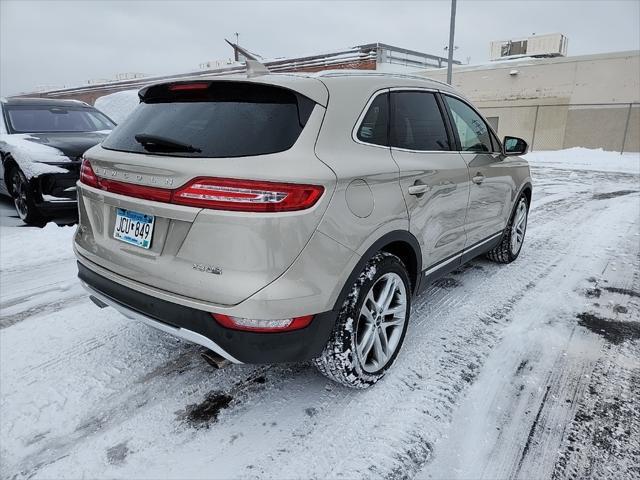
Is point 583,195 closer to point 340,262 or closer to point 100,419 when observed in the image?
point 340,262

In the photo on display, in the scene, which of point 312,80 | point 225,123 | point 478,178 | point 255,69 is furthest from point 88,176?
point 478,178

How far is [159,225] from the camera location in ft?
6.68

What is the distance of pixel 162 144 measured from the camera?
7.04 feet

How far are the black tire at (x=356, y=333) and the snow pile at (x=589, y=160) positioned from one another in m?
15.9

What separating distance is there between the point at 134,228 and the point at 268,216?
771 millimetres

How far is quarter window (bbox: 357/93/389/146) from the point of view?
7.84ft

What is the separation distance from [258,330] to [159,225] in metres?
0.68

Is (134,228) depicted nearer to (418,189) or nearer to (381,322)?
(381,322)

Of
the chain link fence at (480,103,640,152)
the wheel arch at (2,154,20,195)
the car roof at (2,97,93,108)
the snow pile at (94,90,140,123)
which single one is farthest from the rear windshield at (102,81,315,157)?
the chain link fence at (480,103,640,152)

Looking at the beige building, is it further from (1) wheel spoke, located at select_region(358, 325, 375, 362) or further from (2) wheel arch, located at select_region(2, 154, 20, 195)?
(2) wheel arch, located at select_region(2, 154, 20, 195)

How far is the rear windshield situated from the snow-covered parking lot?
1.37m

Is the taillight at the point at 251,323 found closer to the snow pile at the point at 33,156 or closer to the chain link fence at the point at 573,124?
the snow pile at the point at 33,156

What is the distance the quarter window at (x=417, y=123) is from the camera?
2684 mm

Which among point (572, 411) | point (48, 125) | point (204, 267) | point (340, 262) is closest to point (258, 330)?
point (204, 267)
